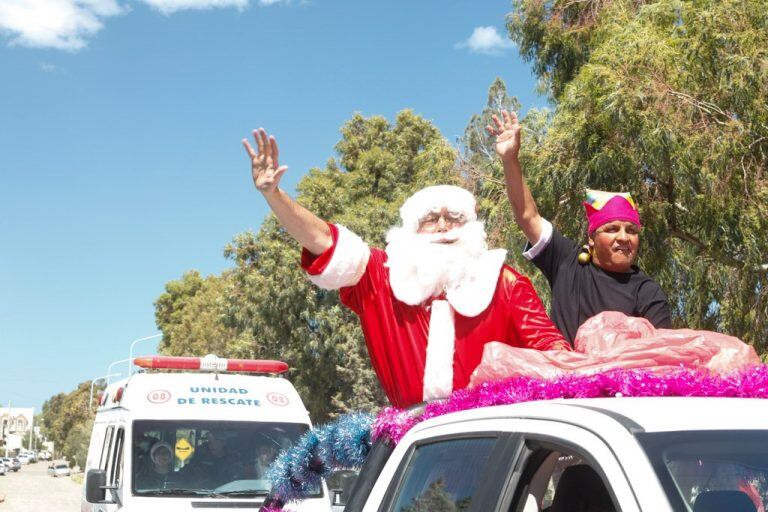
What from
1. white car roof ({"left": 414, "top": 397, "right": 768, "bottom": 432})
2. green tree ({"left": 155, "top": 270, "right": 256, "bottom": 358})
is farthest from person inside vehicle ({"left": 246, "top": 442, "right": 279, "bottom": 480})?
green tree ({"left": 155, "top": 270, "right": 256, "bottom": 358})

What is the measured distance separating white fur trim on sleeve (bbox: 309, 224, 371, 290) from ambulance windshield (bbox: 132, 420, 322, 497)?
445cm

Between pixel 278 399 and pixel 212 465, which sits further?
pixel 278 399

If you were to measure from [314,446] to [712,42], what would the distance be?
8.20 metres

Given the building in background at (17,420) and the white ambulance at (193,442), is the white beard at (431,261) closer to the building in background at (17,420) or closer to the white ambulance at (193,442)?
the white ambulance at (193,442)

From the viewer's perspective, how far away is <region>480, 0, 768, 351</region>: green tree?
10.4m

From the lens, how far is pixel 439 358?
374 centimetres

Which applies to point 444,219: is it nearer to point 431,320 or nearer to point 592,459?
point 431,320

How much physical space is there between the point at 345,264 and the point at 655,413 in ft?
6.32

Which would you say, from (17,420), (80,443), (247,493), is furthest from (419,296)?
(17,420)

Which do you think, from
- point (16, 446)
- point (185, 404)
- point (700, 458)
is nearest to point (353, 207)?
point (185, 404)

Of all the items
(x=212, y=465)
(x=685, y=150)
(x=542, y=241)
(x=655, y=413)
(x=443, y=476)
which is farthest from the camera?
(x=685, y=150)

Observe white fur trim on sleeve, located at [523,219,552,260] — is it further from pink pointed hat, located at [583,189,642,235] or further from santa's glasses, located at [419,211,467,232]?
santa's glasses, located at [419,211,467,232]

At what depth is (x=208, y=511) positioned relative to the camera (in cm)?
779

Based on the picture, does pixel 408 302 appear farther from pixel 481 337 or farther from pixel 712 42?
pixel 712 42
